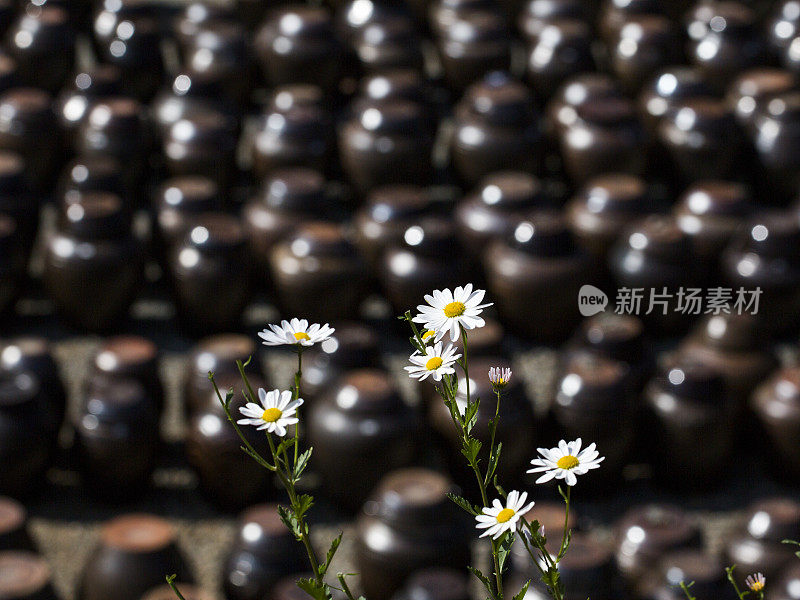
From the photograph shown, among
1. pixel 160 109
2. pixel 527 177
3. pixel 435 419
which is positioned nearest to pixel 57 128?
pixel 160 109

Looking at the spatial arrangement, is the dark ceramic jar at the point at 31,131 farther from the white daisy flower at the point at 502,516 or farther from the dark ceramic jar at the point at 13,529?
the white daisy flower at the point at 502,516

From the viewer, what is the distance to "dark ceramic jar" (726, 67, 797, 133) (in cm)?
486

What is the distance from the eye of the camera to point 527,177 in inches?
175

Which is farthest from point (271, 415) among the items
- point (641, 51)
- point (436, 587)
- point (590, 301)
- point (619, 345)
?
point (641, 51)

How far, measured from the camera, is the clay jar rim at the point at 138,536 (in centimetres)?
276

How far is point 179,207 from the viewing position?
4.24 meters

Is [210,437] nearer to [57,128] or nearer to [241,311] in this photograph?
[241,311]

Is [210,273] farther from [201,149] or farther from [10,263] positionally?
[201,149]

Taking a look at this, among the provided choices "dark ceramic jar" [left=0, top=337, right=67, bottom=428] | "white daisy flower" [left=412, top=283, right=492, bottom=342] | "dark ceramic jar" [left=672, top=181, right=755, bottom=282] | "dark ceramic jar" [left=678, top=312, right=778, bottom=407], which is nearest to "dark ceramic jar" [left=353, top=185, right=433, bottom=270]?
"dark ceramic jar" [left=672, top=181, right=755, bottom=282]

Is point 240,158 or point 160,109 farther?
point 240,158

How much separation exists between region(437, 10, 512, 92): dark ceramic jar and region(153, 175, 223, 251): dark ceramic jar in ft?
4.61

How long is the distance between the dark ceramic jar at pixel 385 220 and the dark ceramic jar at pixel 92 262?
0.74m

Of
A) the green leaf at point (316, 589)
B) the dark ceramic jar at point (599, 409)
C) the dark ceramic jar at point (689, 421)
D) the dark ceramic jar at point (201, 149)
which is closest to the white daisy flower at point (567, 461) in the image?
the green leaf at point (316, 589)

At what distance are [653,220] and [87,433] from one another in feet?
6.44
